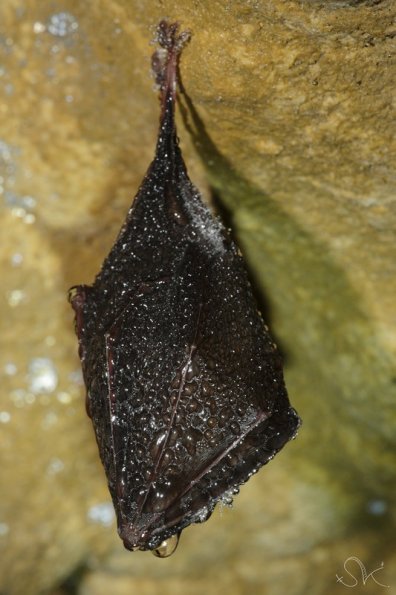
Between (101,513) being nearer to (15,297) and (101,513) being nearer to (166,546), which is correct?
(15,297)

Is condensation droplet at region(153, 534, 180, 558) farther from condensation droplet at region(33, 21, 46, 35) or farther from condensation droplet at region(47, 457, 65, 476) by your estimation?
condensation droplet at region(33, 21, 46, 35)

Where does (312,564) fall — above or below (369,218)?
below

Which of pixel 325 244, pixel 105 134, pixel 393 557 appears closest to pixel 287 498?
pixel 393 557

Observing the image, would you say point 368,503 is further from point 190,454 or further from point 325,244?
point 190,454

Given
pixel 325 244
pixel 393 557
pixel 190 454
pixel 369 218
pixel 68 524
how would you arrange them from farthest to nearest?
pixel 393 557
pixel 68 524
pixel 325 244
pixel 369 218
pixel 190 454

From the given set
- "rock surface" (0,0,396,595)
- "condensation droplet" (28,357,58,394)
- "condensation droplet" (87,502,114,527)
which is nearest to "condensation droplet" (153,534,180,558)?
"rock surface" (0,0,396,595)

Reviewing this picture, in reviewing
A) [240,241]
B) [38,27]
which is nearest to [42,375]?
[240,241]
